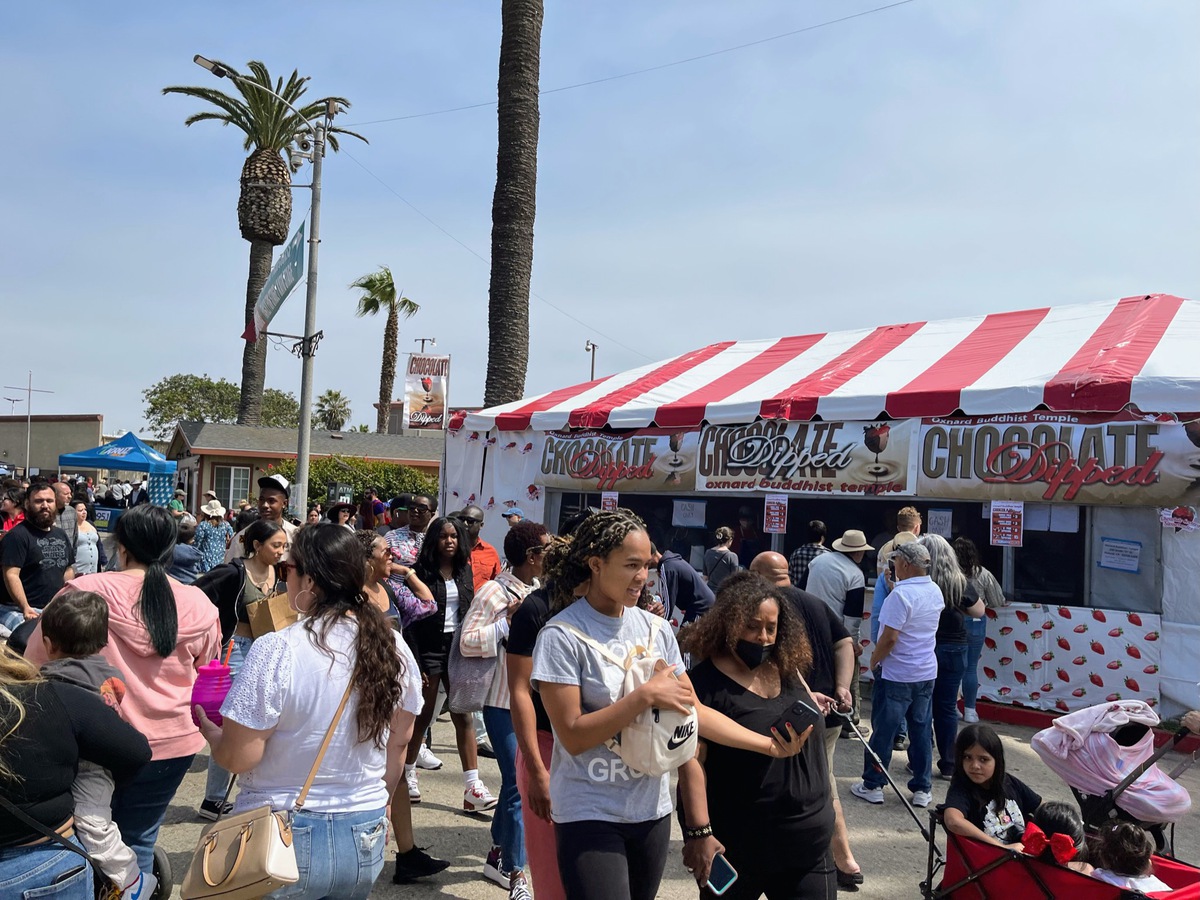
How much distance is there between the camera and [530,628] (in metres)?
3.53

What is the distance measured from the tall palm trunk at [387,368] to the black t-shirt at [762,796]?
123 ft

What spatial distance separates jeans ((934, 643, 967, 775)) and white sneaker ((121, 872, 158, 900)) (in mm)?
5312

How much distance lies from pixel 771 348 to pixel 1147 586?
646cm

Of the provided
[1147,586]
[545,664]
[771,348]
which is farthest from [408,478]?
[545,664]

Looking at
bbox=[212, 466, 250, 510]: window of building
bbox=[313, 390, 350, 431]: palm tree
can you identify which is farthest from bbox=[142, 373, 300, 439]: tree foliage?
bbox=[212, 466, 250, 510]: window of building

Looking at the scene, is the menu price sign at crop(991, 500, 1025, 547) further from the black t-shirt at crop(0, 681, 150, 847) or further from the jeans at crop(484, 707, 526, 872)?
the black t-shirt at crop(0, 681, 150, 847)

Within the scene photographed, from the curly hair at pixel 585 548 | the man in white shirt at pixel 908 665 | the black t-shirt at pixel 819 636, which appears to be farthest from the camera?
the man in white shirt at pixel 908 665

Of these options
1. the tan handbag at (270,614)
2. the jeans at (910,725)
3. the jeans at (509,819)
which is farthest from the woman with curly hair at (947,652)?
the tan handbag at (270,614)

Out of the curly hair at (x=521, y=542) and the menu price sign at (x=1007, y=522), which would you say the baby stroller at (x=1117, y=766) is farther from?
the menu price sign at (x=1007, y=522)

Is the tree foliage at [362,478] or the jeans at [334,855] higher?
the tree foliage at [362,478]

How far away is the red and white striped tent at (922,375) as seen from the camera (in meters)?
8.88

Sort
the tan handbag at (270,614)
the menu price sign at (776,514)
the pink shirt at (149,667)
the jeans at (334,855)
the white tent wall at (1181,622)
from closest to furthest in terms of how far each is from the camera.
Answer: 1. the jeans at (334,855)
2. the pink shirt at (149,667)
3. the tan handbag at (270,614)
4. the white tent wall at (1181,622)
5. the menu price sign at (776,514)

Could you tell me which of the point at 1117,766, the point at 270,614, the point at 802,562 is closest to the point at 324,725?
the point at 270,614

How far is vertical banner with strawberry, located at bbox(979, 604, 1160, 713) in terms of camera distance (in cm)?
858
